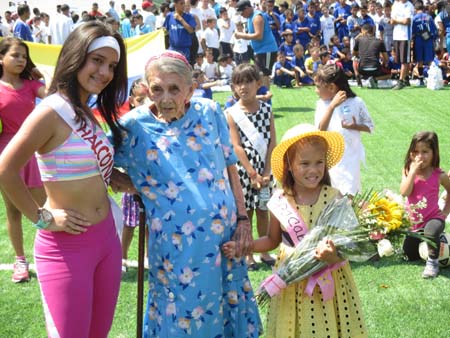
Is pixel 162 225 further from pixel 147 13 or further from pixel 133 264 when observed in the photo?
pixel 147 13

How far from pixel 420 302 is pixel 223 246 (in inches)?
93.0

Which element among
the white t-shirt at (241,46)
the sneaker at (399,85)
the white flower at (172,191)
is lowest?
the sneaker at (399,85)

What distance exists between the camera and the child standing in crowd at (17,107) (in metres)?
5.36

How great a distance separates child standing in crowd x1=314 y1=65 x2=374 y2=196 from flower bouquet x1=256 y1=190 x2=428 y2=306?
2.42 metres

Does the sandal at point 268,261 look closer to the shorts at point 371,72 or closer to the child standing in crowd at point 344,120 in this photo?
the child standing in crowd at point 344,120

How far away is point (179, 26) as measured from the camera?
13.2 m

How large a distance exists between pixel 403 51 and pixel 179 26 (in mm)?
6558

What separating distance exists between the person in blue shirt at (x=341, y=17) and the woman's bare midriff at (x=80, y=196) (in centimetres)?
1891

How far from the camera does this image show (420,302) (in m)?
4.84

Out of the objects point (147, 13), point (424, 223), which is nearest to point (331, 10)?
point (147, 13)

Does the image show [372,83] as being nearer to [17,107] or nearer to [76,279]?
[17,107]

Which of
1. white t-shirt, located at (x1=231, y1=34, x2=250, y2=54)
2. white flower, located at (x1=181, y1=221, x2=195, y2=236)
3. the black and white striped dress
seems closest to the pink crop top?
white flower, located at (x1=181, y1=221, x2=195, y2=236)

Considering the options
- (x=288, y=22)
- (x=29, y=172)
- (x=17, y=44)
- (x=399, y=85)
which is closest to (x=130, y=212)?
(x=29, y=172)

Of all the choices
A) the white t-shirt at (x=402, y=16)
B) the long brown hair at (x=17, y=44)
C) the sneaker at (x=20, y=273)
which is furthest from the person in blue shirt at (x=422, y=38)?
the sneaker at (x=20, y=273)
